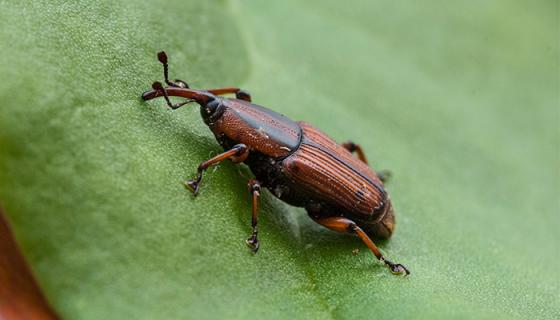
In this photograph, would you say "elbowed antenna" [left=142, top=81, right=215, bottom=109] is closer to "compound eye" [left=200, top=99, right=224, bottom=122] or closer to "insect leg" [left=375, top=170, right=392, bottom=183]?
"compound eye" [left=200, top=99, right=224, bottom=122]

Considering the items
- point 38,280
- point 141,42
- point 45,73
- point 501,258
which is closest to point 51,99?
point 45,73

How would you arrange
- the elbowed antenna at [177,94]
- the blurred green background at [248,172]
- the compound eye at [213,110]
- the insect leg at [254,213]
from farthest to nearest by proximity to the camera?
1. the compound eye at [213,110]
2. the elbowed antenna at [177,94]
3. the insect leg at [254,213]
4. the blurred green background at [248,172]

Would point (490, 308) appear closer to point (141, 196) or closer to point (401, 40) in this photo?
point (141, 196)

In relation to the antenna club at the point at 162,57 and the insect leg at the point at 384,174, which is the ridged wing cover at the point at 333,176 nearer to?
the insect leg at the point at 384,174

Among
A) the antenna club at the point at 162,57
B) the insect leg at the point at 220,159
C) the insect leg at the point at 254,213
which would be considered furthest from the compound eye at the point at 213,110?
the insect leg at the point at 254,213

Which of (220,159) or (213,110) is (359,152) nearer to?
(213,110)

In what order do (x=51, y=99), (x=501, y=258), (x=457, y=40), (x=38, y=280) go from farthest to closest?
(x=457, y=40) → (x=501, y=258) → (x=51, y=99) → (x=38, y=280)

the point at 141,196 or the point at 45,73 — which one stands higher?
the point at 45,73
